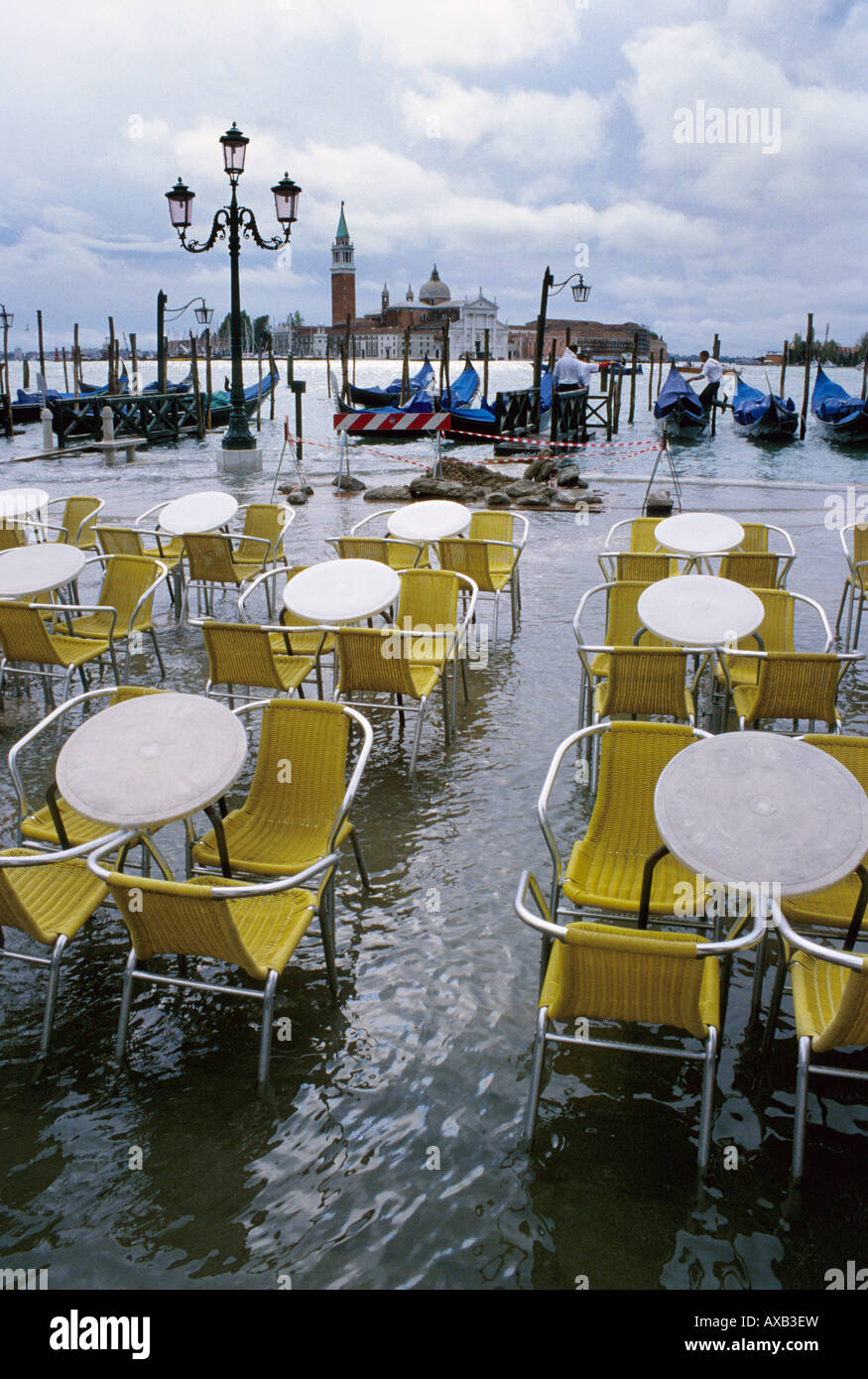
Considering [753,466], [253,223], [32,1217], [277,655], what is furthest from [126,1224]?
[753,466]

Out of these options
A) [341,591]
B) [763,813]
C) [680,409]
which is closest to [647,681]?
[341,591]

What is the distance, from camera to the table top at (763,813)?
8.48 ft

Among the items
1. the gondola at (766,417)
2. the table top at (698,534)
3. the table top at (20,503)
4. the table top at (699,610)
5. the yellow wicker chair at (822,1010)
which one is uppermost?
the gondola at (766,417)

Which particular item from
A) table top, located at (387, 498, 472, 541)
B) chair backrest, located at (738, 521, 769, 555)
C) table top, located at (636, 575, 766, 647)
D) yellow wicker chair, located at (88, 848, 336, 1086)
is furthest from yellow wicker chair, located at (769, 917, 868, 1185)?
chair backrest, located at (738, 521, 769, 555)

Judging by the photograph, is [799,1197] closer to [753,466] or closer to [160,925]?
[160,925]

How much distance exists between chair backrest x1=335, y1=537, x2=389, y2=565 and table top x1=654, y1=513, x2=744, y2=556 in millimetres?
1834

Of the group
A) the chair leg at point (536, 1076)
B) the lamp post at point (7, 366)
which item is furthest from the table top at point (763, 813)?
the lamp post at point (7, 366)

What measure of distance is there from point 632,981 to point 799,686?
8.08 feet

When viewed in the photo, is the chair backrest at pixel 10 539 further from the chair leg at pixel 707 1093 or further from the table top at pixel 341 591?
the chair leg at pixel 707 1093

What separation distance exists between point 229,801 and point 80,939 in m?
1.29

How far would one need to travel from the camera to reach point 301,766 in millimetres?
3746

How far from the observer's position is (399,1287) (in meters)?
2.28

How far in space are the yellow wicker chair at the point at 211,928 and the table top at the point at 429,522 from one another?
13.7 ft

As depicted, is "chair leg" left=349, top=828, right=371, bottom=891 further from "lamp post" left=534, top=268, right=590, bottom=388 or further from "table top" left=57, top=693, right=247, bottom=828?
"lamp post" left=534, top=268, right=590, bottom=388
